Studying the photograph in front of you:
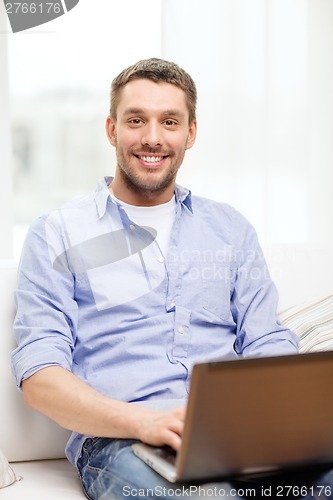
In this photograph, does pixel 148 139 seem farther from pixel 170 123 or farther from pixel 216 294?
pixel 216 294

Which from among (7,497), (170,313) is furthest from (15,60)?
(7,497)

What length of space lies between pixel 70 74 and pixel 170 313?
1.42 metres

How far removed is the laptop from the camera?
3.52 feet

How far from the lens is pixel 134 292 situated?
1.71 metres

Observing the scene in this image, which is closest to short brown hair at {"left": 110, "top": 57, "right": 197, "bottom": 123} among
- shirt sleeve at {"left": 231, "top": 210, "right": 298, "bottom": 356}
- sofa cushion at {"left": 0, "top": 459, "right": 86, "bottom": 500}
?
shirt sleeve at {"left": 231, "top": 210, "right": 298, "bottom": 356}

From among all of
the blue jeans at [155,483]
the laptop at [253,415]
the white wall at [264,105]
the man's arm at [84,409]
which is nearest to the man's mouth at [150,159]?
the man's arm at [84,409]

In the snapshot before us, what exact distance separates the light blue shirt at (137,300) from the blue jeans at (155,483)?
0.13 metres

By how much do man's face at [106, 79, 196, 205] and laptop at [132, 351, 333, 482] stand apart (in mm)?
793

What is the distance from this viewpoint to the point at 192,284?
178cm

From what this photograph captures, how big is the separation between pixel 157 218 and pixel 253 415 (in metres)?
0.81

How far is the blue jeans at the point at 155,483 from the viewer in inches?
50.8

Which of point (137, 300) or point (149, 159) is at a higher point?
point (149, 159)

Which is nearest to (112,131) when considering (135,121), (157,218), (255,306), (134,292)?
(135,121)

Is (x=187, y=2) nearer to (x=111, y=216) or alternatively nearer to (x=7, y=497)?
(x=111, y=216)
